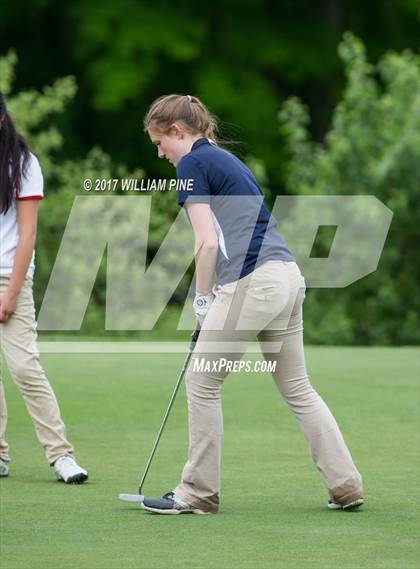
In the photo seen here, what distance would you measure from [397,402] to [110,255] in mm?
11728

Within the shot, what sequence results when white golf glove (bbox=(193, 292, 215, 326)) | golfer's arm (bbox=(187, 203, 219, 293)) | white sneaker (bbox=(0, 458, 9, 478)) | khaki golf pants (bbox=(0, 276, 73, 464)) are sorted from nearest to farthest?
golfer's arm (bbox=(187, 203, 219, 293)) < white golf glove (bbox=(193, 292, 215, 326)) < khaki golf pants (bbox=(0, 276, 73, 464)) < white sneaker (bbox=(0, 458, 9, 478))

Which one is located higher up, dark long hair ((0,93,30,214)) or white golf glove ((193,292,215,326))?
dark long hair ((0,93,30,214))

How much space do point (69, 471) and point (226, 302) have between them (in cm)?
146

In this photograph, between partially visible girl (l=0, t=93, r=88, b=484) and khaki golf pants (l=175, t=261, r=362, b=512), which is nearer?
khaki golf pants (l=175, t=261, r=362, b=512)

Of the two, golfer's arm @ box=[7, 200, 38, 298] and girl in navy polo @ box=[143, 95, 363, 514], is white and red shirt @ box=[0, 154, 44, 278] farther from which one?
girl in navy polo @ box=[143, 95, 363, 514]

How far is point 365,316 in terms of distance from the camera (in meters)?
23.0

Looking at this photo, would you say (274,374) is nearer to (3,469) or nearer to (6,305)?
(6,305)

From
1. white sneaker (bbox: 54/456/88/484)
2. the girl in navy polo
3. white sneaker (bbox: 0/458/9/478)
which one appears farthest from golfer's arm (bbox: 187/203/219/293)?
white sneaker (bbox: 0/458/9/478)

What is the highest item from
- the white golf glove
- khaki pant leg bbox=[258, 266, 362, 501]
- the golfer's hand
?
the white golf glove

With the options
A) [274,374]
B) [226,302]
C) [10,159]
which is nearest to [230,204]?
[226,302]

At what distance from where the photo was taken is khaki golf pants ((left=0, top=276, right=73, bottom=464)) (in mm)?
7156

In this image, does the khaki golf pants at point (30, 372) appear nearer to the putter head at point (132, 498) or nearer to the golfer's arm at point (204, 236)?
the putter head at point (132, 498)

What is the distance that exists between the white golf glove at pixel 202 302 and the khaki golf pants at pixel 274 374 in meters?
0.03

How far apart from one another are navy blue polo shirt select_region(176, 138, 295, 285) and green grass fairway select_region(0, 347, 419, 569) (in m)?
1.18
